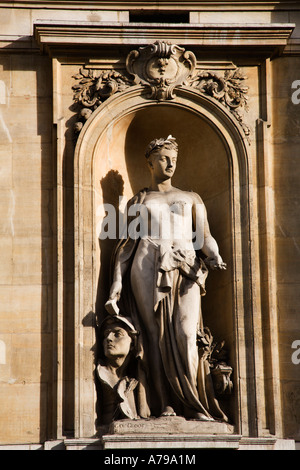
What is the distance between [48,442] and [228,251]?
3.45 meters

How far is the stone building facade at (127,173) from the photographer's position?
65.9ft

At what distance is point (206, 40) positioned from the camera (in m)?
21.1

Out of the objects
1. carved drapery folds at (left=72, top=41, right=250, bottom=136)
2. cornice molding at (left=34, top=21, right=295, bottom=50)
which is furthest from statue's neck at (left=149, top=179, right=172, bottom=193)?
cornice molding at (left=34, top=21, right=295, bottom=50)

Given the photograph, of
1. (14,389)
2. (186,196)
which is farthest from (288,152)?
(14,389)

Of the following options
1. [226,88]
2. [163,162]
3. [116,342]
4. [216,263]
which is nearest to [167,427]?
[116,342]

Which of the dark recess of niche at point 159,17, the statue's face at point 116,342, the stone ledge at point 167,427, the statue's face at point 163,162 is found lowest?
the stone ledge at point 167,427

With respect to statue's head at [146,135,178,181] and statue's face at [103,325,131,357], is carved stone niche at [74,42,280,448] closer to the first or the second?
statue's face at [103,325,131,357]

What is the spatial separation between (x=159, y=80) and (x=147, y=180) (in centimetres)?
147

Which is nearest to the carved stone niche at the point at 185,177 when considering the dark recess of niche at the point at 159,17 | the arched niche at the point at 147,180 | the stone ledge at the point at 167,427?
the arched niche at the point at 147,180

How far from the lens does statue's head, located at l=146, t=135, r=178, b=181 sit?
20859mm

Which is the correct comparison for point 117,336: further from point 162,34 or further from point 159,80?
point 162,34

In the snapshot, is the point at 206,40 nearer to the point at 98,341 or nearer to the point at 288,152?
the point at 288,152

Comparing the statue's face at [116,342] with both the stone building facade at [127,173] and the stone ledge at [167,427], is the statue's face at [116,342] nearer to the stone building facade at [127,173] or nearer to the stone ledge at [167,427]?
the stone building facade at [127,173]

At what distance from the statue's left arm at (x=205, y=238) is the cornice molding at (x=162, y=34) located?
7.07ft
